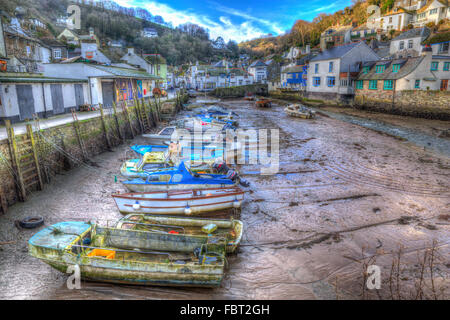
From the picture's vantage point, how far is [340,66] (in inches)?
1797

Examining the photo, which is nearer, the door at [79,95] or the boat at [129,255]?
the boat at [129,255]

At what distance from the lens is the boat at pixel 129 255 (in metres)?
7.60

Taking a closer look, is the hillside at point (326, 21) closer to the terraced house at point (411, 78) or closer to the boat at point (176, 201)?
the terraced house at point (411, 78)

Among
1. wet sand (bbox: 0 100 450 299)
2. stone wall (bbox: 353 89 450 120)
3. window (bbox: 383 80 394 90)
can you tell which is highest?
window (bbox: 383 80 394 90)

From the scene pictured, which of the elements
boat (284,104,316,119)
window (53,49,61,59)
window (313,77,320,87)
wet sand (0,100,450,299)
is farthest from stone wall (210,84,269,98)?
wet sand (0,100,450,299)

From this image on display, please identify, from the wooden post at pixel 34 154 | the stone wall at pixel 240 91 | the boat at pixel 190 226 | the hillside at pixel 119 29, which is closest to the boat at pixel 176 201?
the boat at pixel 190 226

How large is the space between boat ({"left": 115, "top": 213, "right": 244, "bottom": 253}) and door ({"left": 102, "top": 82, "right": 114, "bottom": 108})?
2169cm

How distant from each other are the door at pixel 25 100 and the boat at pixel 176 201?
12.7 m

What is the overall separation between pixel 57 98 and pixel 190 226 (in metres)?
18.6

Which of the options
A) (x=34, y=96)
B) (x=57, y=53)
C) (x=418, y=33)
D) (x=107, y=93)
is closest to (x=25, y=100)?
(x=34, y=96)

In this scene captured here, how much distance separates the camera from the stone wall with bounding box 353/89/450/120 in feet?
105

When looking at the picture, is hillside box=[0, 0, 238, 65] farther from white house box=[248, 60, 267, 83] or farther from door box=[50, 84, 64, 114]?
door box=[50, 84, 64, 114]
